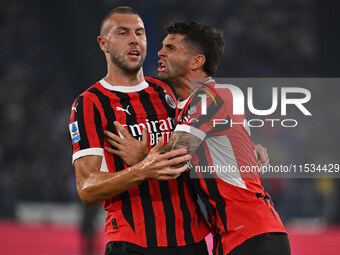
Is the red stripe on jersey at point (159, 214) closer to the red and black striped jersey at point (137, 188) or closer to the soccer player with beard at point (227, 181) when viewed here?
the red and black striped jersey at point (137, 188)

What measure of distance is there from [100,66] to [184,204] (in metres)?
7.42

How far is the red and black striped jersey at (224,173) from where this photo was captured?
121 inches

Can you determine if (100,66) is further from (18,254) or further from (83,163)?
(83,163)

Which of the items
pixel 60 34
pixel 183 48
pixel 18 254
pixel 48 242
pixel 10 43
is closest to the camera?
pixel 183 48

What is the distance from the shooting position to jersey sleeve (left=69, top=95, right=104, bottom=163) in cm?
316

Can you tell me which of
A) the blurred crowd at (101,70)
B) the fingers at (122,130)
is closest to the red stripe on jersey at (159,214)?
the fingers at (122,130)

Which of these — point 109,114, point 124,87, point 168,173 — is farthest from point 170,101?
point 168,173

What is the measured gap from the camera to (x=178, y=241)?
10.6 feet

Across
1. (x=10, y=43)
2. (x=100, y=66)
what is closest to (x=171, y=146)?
(x=100, y=66)

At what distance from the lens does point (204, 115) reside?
309 cm

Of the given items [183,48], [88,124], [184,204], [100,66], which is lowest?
[184,204]

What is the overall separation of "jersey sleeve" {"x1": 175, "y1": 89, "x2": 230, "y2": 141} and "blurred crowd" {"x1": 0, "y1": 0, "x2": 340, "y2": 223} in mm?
7044

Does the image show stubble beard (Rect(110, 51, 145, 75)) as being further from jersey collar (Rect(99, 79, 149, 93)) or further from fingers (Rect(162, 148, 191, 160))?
fingers (Rect(162, 148, 191, 160))

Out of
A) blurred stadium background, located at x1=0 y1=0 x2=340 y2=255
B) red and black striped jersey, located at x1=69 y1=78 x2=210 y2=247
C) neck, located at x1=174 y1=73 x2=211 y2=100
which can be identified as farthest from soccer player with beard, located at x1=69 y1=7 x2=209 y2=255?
blurred stadium background, located at x1=0 y1=0 x2=340 y2=255
